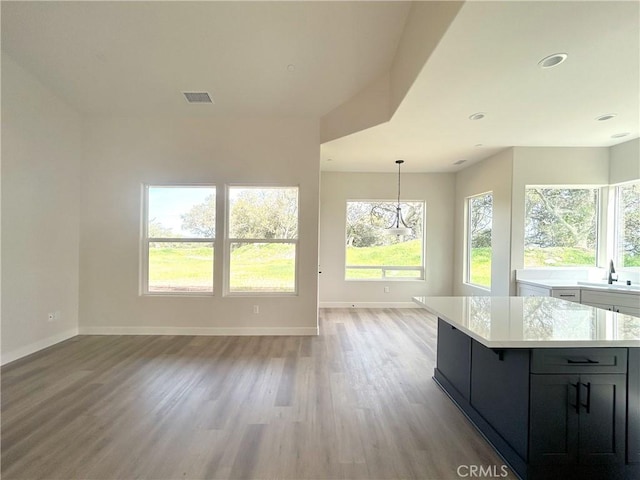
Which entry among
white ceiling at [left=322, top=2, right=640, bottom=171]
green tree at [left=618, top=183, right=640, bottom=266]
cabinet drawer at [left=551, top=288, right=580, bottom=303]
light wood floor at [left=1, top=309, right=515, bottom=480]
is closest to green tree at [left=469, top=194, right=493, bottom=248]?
white ceiling at [left=322, top=2, right=640, bottom=171]

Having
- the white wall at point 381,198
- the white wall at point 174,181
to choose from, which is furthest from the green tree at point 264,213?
the white wall at point 381,198

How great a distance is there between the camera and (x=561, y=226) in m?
4.24

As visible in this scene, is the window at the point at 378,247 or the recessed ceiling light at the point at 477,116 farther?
the window at the point at 378,247

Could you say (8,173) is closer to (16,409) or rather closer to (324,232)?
(16,409)

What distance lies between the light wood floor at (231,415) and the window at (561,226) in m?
2.51

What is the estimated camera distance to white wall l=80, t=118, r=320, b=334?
13.2ft

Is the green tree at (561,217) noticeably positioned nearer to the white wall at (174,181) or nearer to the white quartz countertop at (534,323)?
the white quartz countertop at (534,323)

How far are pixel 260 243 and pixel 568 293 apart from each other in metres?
4.24

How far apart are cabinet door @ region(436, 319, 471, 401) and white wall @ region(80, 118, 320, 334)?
6.29 ft

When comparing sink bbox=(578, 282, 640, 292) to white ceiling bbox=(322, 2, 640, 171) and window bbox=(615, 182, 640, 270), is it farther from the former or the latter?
white ceiling bbox=(322, 2, 640, 171)

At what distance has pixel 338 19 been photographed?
8.76 feet

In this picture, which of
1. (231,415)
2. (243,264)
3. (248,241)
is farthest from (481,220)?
(231,415)

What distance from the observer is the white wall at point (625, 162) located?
12.1 feet

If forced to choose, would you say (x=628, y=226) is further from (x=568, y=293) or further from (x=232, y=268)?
(x=232, y=268)
